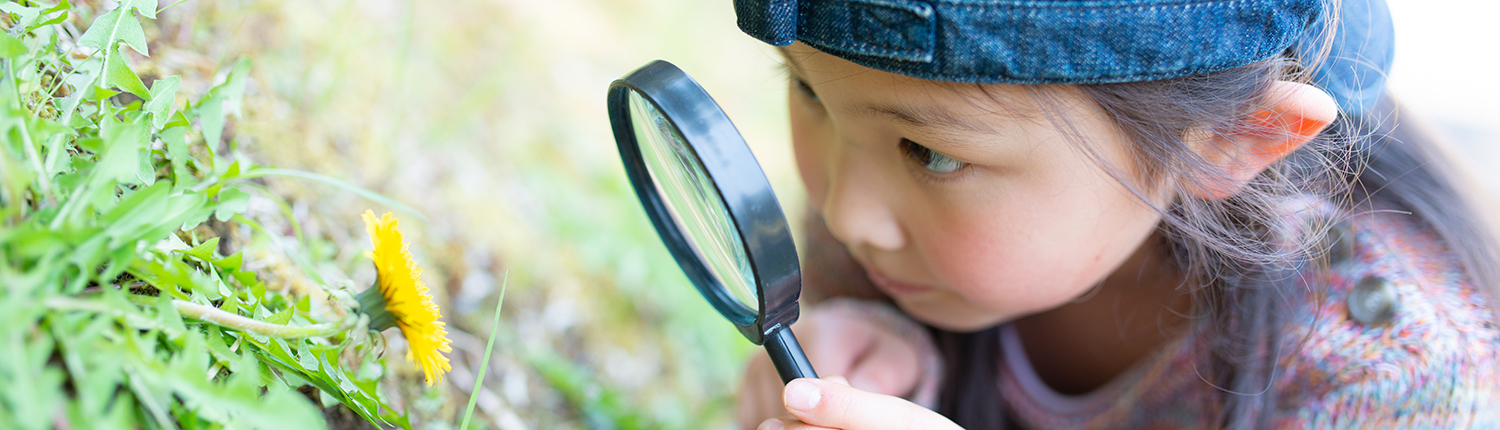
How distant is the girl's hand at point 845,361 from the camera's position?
5.39 feet

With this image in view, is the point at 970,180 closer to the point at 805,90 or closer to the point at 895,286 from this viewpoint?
the point at 805,90

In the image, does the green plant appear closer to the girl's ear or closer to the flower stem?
the flower stem

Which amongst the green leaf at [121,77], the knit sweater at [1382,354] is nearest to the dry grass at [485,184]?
the green leaf at [121,77]

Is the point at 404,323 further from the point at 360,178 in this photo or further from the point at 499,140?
the point at 499,140

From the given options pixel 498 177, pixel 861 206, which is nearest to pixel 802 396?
pixel 861 206

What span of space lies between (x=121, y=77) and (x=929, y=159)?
0.84 metres

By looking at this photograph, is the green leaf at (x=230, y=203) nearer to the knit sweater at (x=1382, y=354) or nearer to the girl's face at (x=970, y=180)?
the girl's face at (x=970, y=180)

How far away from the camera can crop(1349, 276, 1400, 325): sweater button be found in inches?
Result: 47.2

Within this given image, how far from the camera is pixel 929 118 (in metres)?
0.93

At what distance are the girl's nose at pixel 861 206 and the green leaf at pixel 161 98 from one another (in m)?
0.73

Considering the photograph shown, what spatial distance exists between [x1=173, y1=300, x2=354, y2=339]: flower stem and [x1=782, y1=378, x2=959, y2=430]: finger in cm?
44

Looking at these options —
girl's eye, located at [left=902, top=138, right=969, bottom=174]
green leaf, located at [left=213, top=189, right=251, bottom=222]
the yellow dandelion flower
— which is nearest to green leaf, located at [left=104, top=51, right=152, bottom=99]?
green leaf, located at [left=213, top=189, right=251, bottom=222]

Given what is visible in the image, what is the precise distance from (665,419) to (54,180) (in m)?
1.17

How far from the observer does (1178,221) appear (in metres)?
1.04
